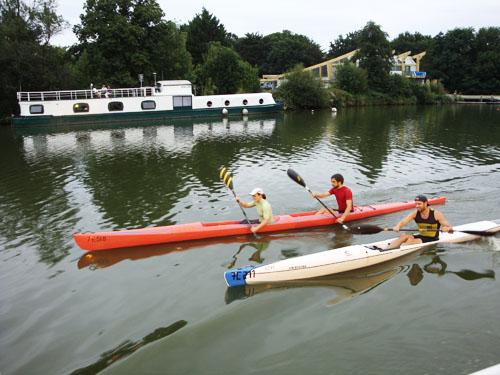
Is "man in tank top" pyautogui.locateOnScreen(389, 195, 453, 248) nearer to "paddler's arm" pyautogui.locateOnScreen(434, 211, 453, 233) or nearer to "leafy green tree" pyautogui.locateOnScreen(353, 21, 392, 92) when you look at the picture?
"paddler's arm" pyautogui.locateOnScreen(434, 211, 453, 233)

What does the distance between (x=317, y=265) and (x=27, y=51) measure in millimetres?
41110

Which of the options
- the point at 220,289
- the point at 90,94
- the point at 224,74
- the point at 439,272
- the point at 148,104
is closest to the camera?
the point at 220,289

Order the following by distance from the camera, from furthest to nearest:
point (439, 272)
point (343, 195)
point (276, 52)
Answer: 1. point (276, 52)
2. point (343, 195)
3. point (439, 272)

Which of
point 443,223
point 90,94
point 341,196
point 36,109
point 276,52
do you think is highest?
point 276,52

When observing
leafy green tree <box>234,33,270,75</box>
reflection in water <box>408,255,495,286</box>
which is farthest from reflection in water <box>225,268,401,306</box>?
leafy green tree <box>234,33,270,75</box>

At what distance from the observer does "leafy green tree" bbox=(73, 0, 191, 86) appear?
42.5 meters

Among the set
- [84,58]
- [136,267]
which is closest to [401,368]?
[136,267]

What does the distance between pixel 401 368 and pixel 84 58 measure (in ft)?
166

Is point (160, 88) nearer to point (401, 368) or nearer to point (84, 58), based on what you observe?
point (84, 58)

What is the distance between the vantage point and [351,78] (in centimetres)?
5991

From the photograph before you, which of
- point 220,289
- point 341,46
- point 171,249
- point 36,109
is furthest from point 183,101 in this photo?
point 341,46

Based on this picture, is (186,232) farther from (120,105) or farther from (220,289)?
(120,105)

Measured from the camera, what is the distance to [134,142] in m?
25.9

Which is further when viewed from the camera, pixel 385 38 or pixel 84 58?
pixel 385 38
